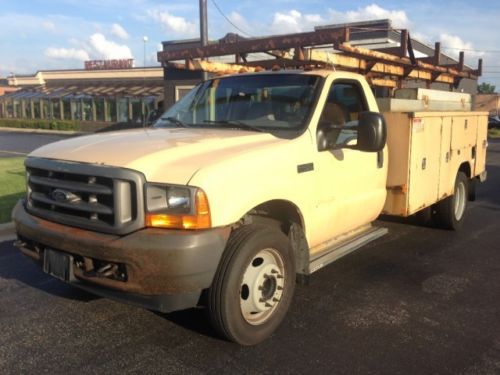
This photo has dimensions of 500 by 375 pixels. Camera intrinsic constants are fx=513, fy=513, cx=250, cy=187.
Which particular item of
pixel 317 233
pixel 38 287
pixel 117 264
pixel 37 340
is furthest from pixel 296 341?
pixel 38 287

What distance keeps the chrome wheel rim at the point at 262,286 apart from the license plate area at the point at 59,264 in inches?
46.0

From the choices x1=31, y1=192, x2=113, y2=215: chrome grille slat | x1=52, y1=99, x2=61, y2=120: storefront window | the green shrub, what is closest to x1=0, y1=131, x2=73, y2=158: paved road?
the green shrub

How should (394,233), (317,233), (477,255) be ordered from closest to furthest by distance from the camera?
1. (317,233)
2. (477,255)
3. (394,233)

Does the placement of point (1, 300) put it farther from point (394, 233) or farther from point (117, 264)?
point (394, 233)

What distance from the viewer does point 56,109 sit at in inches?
1612

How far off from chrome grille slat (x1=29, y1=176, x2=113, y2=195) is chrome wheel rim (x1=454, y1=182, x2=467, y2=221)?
17.5 feet

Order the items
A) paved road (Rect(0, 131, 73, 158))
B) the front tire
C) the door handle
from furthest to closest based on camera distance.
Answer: paved road (Rect(0, 131, 73, 158)), the door handle, the front tire

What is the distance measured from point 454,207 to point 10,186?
818 cm

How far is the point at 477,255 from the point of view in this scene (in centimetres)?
596

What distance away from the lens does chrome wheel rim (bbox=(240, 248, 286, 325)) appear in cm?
363

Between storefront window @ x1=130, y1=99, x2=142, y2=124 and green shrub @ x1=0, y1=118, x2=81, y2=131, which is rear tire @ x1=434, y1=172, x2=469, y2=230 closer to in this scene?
storefront window @ x1=130, y1=99, x2=142, y2=124

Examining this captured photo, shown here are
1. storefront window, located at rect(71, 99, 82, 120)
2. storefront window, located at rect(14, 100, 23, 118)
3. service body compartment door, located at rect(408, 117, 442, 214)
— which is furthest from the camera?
storefront window, located at rect(14, 100, 23, 118)

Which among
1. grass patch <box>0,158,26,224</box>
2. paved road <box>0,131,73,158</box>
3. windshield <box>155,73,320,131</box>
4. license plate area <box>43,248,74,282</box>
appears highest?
windshield <box>155,73,320,131</box>

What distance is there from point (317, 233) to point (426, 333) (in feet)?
3.69
